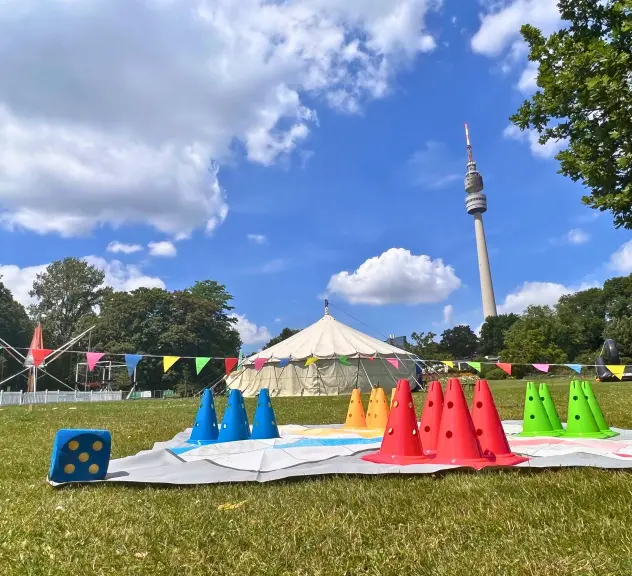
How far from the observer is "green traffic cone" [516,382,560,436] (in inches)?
277

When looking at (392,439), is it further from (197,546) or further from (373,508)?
(197,546)

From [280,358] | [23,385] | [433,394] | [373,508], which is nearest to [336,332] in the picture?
[280,358]

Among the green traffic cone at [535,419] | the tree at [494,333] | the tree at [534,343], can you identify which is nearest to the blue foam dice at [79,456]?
the green traffic cone at [535,419]

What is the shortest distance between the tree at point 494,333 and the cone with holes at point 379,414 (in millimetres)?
81064

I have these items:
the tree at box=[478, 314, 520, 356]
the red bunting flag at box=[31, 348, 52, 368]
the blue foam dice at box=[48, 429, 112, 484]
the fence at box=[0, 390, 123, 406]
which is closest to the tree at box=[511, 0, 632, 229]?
the blue foam dice at box=[48, 429, 112, 484]

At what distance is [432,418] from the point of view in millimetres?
6043

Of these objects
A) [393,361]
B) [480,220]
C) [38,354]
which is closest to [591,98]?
[38,354]

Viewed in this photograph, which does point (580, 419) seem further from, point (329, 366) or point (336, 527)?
point (329, 366)

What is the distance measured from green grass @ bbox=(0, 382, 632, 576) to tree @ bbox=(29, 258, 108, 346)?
63.4m

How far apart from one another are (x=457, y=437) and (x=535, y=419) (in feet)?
9.84

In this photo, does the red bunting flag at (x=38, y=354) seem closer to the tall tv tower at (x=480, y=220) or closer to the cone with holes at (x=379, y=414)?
the cone with holes at (x=379, y=414)

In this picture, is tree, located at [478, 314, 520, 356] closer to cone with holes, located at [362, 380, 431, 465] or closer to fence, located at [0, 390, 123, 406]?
fence, located at [0, 390, 123, 406]

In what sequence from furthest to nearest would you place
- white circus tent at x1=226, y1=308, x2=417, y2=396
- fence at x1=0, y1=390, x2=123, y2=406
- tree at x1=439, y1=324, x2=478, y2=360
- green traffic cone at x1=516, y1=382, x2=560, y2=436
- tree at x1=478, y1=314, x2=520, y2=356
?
tree at x1=439, y1=324, x2=478, y2=360 → tree at x1=478, y1=314, x2=520, y2=356 → white circus tent at x1=226, y1=308, x2=417, y2=396 → fence at x1=0, y1=390, x2=123, y2=406 → green traffic cone at x1=516, y1=382, x2=560, y2=436

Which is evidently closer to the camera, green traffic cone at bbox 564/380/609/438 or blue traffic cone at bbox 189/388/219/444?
green traffic cone at bbox 564/380/609/438
